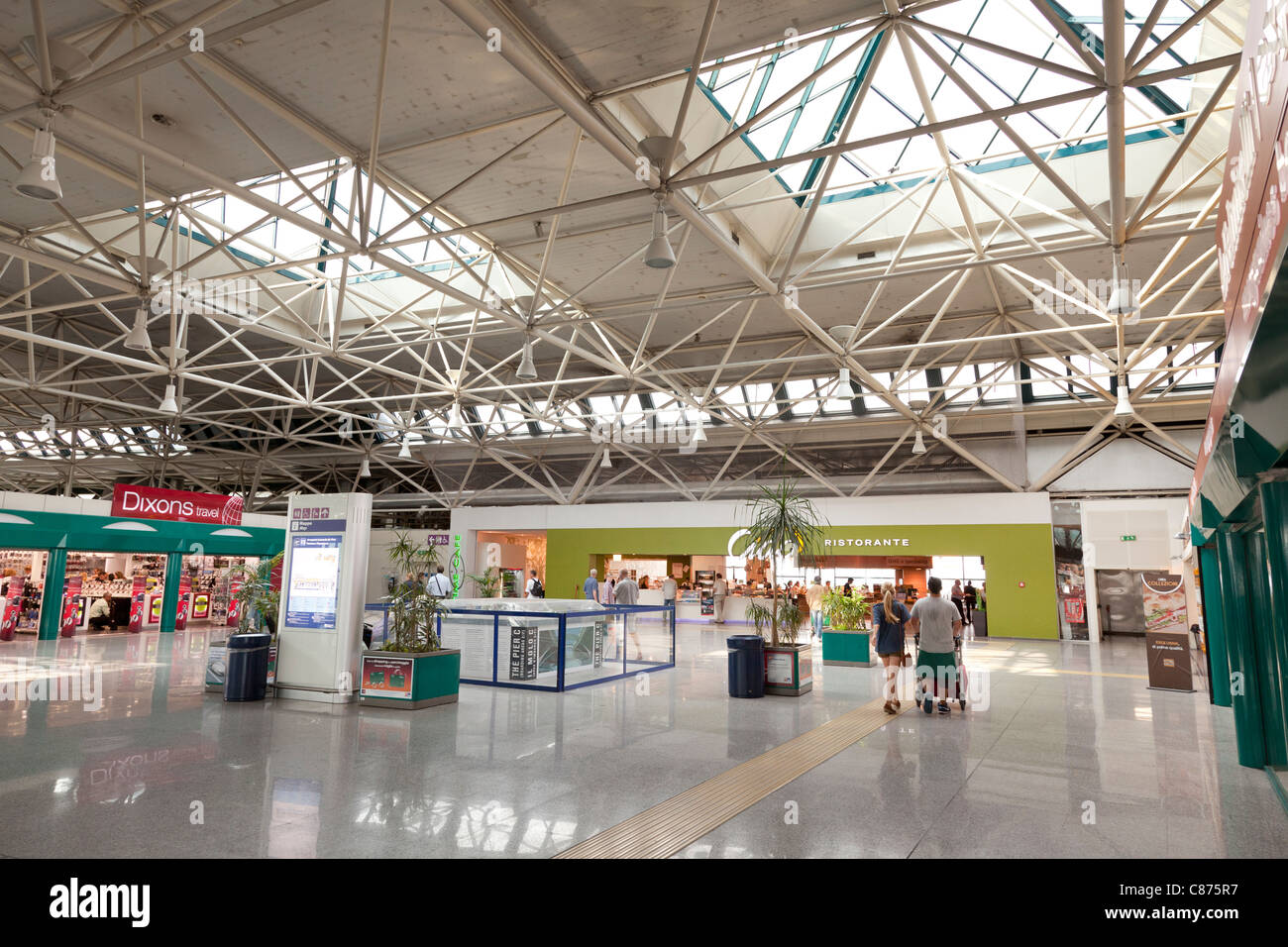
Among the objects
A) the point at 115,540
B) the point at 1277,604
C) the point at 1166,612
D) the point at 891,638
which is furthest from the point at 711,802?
the point at 115,540

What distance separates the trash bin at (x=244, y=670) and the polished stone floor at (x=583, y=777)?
0.40m

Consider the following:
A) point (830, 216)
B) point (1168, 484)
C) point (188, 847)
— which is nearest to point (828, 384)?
point (830, 216)

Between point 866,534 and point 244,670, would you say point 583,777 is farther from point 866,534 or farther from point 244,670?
point 866,534

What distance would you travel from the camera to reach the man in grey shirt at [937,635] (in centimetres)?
880

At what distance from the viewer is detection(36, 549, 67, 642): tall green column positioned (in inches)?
746

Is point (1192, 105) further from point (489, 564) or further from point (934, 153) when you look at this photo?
point (489, 564)

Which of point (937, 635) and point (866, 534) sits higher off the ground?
point (866, 534)

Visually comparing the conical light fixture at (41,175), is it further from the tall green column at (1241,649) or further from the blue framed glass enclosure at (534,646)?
the tall green column at (1241,649)

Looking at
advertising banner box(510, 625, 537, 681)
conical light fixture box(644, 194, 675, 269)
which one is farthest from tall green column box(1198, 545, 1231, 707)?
advertising banner box(510, 625, 537, 681)

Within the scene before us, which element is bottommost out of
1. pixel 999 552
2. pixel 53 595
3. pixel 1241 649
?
pixel 1241 649

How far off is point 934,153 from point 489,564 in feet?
72.6

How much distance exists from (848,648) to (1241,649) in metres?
8.18

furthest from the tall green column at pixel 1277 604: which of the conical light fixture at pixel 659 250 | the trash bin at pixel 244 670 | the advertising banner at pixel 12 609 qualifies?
the advertising banner at pixel 12 609

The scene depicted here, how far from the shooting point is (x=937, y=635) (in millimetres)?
8836
